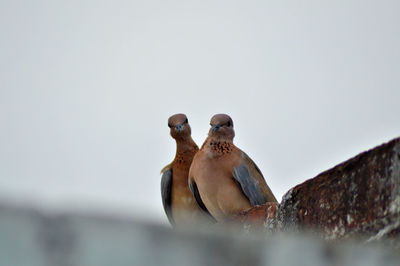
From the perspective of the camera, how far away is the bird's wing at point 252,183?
617 centimetres

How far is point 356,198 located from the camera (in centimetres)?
252

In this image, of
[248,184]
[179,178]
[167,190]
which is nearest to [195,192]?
[179,178]

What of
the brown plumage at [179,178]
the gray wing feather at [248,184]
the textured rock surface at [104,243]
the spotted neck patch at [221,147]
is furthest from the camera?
the brown plumage at [179,178]

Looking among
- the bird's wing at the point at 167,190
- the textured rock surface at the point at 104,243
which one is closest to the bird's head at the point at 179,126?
the bird's wing at the point at 167,190

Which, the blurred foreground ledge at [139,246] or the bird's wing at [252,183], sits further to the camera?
the bird's wing at [252,183]

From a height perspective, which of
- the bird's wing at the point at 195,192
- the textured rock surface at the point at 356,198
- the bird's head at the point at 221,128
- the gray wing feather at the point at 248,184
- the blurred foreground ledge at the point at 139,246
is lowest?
the blurred foreground ledge at the point at 139,246

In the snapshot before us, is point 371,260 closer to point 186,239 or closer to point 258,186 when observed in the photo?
point 186,239

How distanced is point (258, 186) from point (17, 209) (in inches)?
208

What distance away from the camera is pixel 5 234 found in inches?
41.5

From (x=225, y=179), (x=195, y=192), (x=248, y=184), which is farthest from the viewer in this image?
(x=195, y=192)

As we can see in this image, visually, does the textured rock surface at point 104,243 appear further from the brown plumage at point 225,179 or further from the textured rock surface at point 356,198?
the brown plumage at point 225,179

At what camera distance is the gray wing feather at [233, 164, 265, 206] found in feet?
20.2

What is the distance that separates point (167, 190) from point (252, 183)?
163 centimetres

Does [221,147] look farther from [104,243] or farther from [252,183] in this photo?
[104,243]
